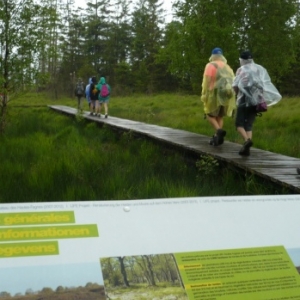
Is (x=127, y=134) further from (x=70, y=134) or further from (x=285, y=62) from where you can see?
(x=285, y=62)

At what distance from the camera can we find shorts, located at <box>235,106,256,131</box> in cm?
641

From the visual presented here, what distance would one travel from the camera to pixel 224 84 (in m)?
7.19

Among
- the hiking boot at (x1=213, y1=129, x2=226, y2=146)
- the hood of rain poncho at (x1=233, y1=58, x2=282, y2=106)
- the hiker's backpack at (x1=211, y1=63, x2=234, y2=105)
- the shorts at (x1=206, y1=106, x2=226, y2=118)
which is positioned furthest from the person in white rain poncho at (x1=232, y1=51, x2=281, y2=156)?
the shorts at (x1=206, y1=106, x2=226, y2=118)

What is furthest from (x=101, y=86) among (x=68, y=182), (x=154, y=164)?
(x=68, y=182)

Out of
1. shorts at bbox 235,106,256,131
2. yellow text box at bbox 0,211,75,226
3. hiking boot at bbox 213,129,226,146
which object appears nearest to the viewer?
yellow text box at bbox 0,211,75,226

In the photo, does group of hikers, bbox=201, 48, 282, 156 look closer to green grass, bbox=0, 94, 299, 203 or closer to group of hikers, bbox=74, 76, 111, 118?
green grass, bbox=0, 94, 299, 203

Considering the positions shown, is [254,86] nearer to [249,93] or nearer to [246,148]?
[249,93]

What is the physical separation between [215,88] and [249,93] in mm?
1032

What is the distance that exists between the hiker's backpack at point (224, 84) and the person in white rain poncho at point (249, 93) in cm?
66

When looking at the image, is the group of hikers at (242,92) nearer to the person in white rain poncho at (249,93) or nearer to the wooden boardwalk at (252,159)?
the person in white rain poncho at (249,93)

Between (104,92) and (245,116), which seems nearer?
(245,116)

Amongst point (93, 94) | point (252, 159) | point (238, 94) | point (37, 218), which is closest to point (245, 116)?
point (238, 94)

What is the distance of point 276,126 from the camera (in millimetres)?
11422

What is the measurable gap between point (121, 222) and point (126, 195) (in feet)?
7.81
